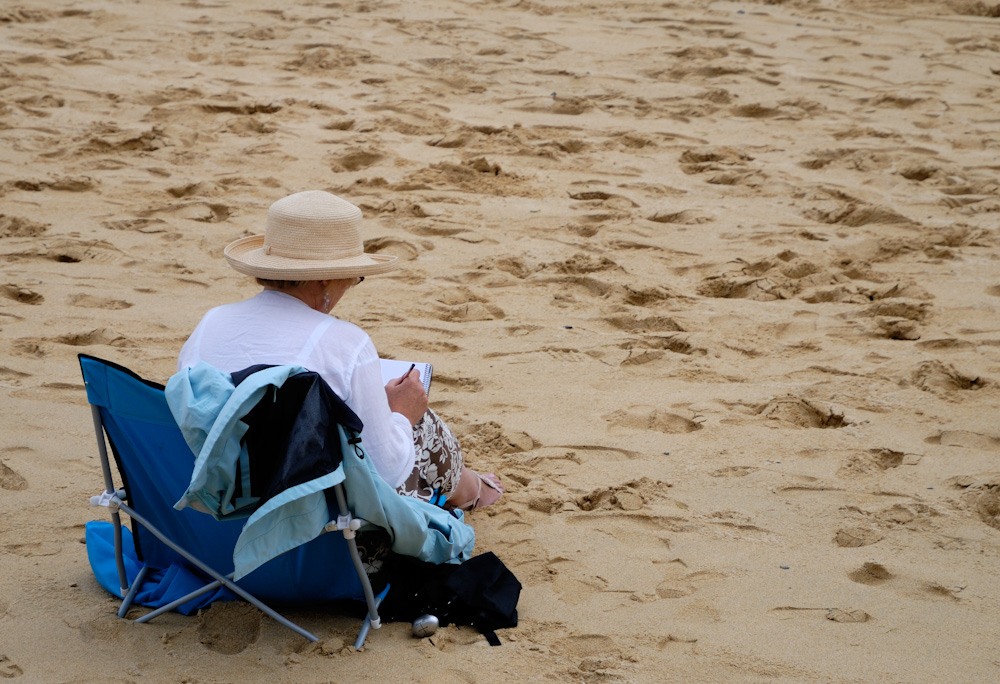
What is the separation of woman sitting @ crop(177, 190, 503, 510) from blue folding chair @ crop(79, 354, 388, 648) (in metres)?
0.18

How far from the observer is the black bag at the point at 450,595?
2.68 metres

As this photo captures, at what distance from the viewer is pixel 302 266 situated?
2.64 meters

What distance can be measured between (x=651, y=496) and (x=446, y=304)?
177cm

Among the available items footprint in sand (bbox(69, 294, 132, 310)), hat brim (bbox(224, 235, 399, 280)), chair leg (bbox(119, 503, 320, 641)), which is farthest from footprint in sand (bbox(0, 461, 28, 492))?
footprint in sand (bbox(69, 294, 132, 310))

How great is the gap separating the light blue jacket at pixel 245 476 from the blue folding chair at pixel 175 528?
64 millimetres

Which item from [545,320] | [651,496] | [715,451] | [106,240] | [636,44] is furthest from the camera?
[636,44]

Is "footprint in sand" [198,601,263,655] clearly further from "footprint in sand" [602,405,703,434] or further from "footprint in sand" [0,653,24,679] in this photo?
"footprint in sand" [602,405,703,434]

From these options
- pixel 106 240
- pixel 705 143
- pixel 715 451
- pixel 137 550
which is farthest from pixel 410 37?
pixel 137 550

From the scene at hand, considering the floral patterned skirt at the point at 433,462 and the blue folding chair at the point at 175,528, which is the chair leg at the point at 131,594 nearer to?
the blue folding chair at the point at 175,528

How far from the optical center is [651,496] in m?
3.35

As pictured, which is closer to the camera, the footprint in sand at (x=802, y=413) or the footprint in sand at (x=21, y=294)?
the footprint in sand at (x=802, y=413)

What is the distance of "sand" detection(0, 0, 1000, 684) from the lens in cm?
268

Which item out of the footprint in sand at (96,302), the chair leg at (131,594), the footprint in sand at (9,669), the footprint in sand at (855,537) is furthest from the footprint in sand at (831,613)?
the footprint in sand at (96,302)

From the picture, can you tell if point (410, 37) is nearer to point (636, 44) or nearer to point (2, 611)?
point (636, 44)
